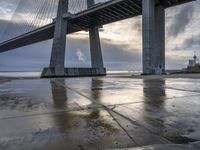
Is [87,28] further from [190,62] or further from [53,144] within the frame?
[53,144]

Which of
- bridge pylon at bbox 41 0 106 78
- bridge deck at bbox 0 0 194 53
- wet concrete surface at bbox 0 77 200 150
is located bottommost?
wet concrete surface at bbox 0 77 200 150

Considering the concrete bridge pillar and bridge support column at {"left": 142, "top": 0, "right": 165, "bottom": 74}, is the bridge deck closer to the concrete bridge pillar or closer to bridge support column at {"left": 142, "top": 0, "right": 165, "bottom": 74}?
the concrete bridge pillar

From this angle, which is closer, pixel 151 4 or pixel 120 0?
pixel 151 4

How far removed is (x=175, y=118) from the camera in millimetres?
3262

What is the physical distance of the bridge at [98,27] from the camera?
22641 millimetres

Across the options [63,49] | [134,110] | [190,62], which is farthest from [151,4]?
[190,62]

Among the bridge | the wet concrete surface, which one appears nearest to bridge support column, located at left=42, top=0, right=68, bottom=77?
the bridge

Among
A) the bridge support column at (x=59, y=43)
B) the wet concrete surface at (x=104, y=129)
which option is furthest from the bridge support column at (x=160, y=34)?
the wet concrete surface at (x=104, y=129)

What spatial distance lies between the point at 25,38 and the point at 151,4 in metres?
24.6

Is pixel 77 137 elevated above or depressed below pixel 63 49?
below

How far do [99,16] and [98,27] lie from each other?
Answer: 470cm

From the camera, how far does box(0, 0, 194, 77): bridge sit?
2264 centimetres

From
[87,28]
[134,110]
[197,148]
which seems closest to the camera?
[197,148]

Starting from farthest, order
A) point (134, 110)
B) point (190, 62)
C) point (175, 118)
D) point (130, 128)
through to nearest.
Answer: point (190, 62) < point (134, 110) < point (175, 118) < point (130, 128)
